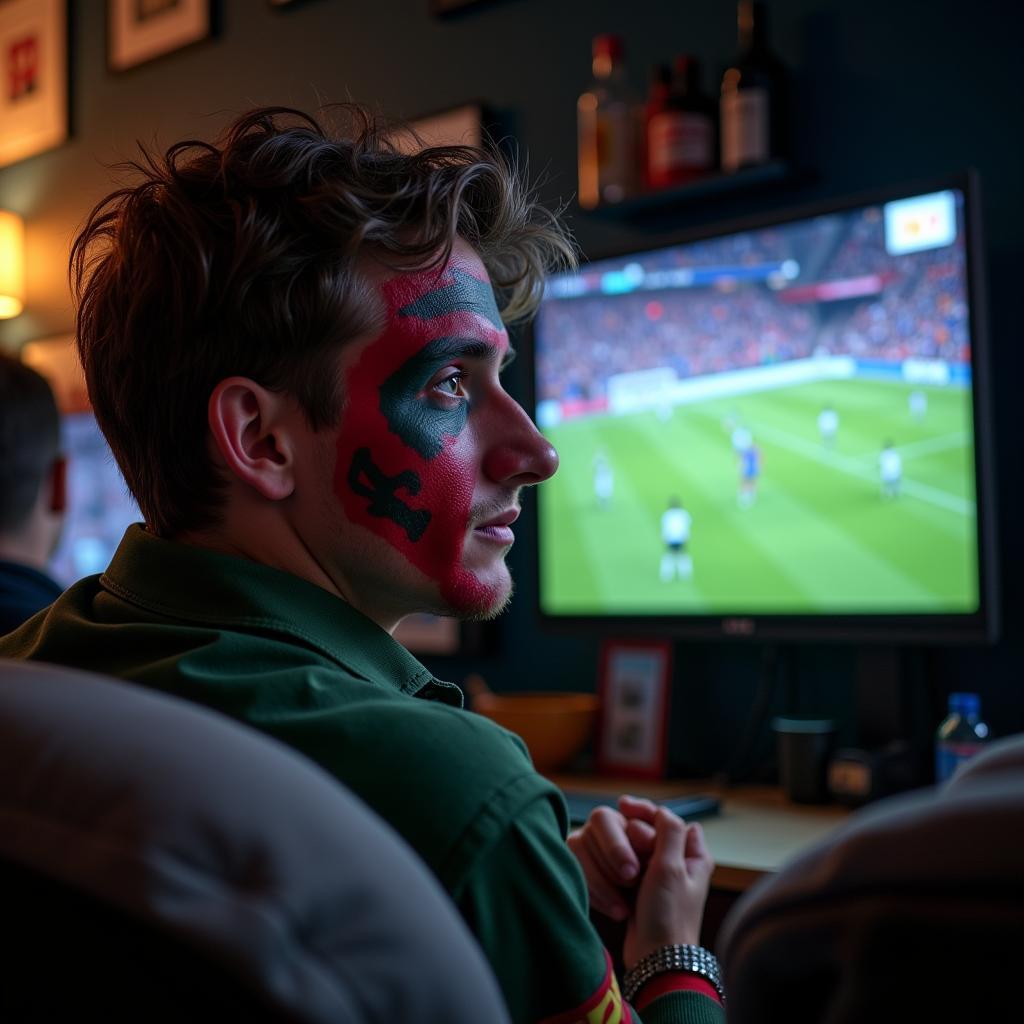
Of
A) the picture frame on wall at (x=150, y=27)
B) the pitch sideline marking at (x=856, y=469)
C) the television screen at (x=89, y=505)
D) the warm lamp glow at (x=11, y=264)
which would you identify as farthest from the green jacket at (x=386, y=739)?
the warm lamp glow at (x=11, y=264)

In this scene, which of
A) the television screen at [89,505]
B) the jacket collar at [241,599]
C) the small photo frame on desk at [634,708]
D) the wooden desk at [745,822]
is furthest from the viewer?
the television screen at [89,505]

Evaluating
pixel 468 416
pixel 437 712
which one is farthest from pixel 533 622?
pixel 437 712

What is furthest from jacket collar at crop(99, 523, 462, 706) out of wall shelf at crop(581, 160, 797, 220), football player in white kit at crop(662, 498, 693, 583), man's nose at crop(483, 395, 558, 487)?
wall shelf at crop(581, 160, 797, 220)

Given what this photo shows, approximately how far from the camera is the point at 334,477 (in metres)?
1.01

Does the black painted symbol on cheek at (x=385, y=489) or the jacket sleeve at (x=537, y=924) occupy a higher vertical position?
the black painted symbol on cheek at (x=385, y=489)

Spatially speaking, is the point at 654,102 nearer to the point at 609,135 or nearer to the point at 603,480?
the point at 609,135

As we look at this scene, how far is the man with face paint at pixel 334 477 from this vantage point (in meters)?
0.73

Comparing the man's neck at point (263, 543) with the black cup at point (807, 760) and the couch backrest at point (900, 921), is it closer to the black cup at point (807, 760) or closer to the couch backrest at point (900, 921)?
the couch backrest at point (900, 921)

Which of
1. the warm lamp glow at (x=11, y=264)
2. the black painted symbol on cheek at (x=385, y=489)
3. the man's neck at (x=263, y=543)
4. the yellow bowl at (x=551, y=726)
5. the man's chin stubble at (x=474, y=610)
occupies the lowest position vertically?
the yellow bowl at (x=551, y=726)

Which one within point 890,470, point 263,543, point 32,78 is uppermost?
point 32,78

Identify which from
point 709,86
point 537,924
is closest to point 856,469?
point 709,86

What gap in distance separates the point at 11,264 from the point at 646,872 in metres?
3.33

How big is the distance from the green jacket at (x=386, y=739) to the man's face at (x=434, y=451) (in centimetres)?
15

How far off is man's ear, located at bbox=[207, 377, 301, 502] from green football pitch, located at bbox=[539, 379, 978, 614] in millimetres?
1159
